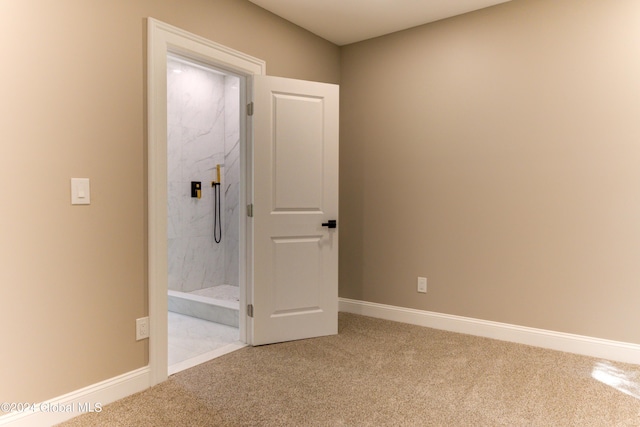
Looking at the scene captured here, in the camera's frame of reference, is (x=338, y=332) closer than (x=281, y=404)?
No

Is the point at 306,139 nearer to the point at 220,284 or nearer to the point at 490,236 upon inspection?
the point at 490,236

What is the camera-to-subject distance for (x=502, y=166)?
127 inches

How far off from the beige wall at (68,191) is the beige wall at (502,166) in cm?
201

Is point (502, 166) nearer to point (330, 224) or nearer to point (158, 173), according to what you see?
point (330, 224)

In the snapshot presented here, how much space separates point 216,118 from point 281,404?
3.76 metres

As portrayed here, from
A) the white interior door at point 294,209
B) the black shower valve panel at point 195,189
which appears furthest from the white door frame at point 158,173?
the black shower valve panel at point 195,189

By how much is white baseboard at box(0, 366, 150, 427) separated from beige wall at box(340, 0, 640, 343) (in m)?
2.21

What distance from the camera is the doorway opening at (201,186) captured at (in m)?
4.67

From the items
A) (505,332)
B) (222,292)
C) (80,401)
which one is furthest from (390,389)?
(222,292)

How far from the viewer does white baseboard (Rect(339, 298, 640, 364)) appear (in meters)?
2.82

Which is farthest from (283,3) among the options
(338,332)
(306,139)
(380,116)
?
(338,332)

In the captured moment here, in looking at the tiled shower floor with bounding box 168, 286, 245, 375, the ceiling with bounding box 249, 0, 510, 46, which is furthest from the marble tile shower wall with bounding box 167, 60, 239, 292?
the ceiling with bounding box 249, 0, 510, 46

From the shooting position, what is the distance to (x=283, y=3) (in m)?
3.13

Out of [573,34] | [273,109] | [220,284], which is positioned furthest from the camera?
[220,284]
